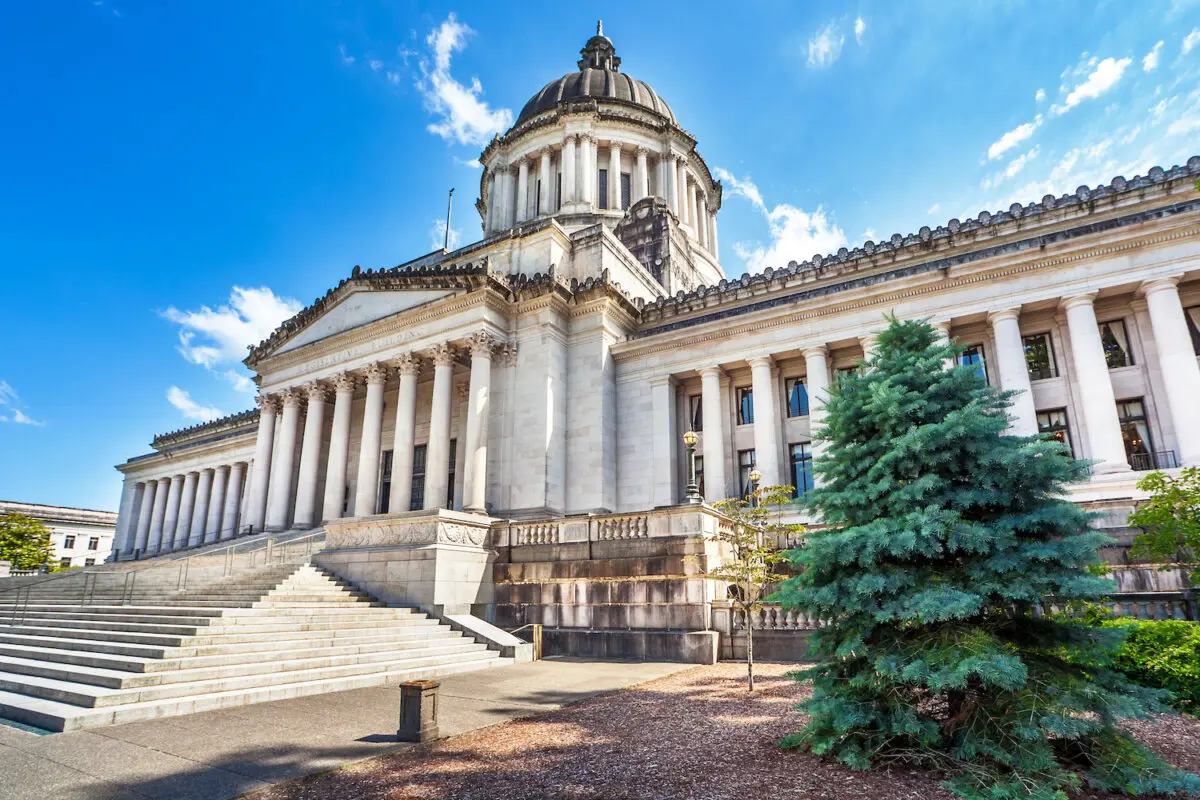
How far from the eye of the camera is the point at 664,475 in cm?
2955

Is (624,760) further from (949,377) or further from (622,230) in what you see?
(622,230)

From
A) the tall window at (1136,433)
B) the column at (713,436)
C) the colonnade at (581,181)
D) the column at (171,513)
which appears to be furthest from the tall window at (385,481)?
the tall window at (1136,433)

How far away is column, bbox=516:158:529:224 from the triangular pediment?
18.9m

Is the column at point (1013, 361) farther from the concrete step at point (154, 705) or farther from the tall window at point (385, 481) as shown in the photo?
the tall window at point (385, 481)

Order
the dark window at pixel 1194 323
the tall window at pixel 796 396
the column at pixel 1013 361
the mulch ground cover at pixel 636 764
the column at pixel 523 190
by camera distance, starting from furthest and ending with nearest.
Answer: the column at pixel 523 190 → the tall window at pixel 796 396 → the column at pixel 1013 361 → the dark window at pixel 1194 323 → the mulch ground cover at pixel 636 764

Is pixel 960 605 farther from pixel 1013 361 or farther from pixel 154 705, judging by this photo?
pixel 1013 361

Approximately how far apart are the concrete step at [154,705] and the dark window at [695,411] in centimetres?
2060

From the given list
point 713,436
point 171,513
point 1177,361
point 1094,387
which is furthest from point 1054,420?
point 171,513

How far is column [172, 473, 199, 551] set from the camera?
2025 inches

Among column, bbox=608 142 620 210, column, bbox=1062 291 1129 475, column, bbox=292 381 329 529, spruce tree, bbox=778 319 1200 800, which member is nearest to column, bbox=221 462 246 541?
column, bbox=292 381 329 529

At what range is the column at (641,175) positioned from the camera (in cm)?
4950

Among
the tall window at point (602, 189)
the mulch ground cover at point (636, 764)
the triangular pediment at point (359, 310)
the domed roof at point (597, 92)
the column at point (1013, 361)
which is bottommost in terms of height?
the mulch ground cover at point (636, 764)

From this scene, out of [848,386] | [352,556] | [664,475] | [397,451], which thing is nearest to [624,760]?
[848,386]

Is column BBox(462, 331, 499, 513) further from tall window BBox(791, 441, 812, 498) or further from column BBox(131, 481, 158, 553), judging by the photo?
column BBox(131, 481, 158, 553)
